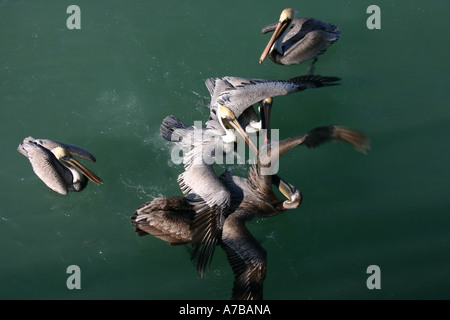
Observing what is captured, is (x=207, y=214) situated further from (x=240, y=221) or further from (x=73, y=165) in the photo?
(x=73, y=165)

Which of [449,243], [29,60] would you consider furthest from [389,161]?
[29,60]

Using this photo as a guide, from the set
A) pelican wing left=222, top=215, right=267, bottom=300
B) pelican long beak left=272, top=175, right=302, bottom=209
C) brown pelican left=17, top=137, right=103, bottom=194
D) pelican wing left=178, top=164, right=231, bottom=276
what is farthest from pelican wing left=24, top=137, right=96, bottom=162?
pelican long beak left=272, top=175, right=302, bottom=209

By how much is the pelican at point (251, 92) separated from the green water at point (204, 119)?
23.4 inches

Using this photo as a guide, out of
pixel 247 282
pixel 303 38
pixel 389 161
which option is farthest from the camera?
pixel 303 38

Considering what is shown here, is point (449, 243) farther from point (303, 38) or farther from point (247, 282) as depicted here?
point (303, 38)

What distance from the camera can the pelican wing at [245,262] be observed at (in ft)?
23.5

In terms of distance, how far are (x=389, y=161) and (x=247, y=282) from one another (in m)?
3.63

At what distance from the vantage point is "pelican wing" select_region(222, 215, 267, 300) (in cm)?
717

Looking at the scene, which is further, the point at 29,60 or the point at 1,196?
the point at 29,60

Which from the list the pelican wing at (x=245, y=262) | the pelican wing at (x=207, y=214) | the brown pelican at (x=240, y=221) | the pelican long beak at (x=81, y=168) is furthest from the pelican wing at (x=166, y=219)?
the pelican long beak at (x=81, y=168)

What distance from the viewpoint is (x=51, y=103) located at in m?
9.59

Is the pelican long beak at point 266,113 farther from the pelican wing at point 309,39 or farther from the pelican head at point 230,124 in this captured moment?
the pelican wing at point 309,39

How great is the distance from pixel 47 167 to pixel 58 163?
240mm

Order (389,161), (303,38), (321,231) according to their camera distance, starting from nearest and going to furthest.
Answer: (321,231) → (389,161) → (303,38)
